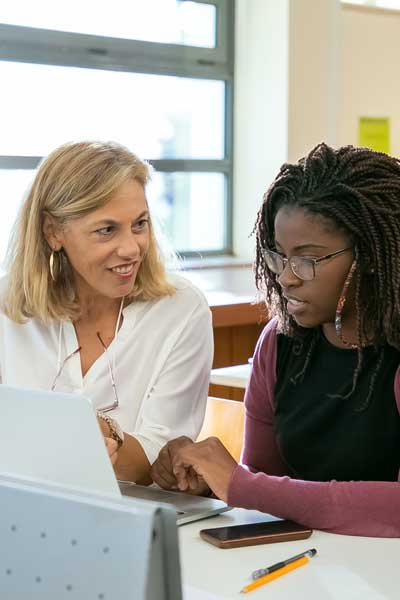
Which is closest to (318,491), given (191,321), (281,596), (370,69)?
(281,596)

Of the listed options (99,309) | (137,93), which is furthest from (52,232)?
(137,93)

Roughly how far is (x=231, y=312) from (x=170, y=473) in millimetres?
1958

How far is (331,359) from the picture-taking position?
1621mm

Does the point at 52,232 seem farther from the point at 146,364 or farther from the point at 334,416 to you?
the point at 334,416

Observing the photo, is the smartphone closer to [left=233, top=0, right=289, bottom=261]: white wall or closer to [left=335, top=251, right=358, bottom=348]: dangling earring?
[left=335, top=251, right=358, bottom=348]: dangling earring

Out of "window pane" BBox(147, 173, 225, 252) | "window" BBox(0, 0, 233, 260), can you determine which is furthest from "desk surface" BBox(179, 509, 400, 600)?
"window pane" BBox(147, 173, 225, 252)

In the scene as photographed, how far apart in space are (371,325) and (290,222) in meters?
0.21

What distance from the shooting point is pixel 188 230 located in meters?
4.48

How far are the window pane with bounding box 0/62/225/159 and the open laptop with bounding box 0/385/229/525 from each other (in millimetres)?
2425

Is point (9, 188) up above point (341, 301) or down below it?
above

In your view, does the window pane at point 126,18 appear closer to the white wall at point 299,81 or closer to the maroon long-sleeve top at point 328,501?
the white wall at point 299,81

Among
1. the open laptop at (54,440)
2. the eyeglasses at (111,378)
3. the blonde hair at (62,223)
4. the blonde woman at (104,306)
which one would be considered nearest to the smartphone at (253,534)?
the open laptop at (54,440)

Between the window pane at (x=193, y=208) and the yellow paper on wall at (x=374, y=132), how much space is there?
0.69 meters

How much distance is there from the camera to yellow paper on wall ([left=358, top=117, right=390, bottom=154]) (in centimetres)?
464
